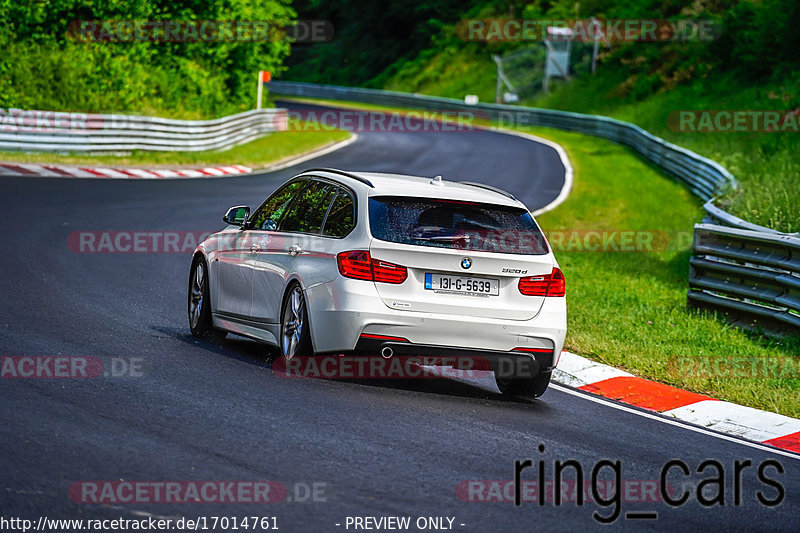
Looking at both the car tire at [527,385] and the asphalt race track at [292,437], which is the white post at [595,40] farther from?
the car tire at [527,385]

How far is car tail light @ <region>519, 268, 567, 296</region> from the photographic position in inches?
344

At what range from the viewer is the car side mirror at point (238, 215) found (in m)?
10.2

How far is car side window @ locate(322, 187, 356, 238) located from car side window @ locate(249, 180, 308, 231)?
2.94 ft

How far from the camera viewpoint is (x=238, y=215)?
10273 millimetres

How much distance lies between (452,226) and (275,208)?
212 centimetres

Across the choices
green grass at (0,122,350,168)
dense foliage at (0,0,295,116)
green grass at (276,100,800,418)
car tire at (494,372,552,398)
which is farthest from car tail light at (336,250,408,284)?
dense foliage at (0,0,295,116)

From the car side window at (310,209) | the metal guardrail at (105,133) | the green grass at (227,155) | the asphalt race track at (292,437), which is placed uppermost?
the car side window at (310,209)

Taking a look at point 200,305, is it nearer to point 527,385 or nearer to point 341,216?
point 341,216

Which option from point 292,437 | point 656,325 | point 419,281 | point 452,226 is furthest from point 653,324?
point 292,437

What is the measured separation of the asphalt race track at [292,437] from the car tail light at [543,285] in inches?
34.7

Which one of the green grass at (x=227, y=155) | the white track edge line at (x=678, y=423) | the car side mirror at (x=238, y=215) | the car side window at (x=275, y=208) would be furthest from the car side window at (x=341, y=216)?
the green grass at (x=227, y=155)

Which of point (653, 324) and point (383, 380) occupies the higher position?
point (383, 380)

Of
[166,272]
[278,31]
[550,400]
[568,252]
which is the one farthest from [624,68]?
[550,400]

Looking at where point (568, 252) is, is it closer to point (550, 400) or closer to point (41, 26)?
point (550, 400)
